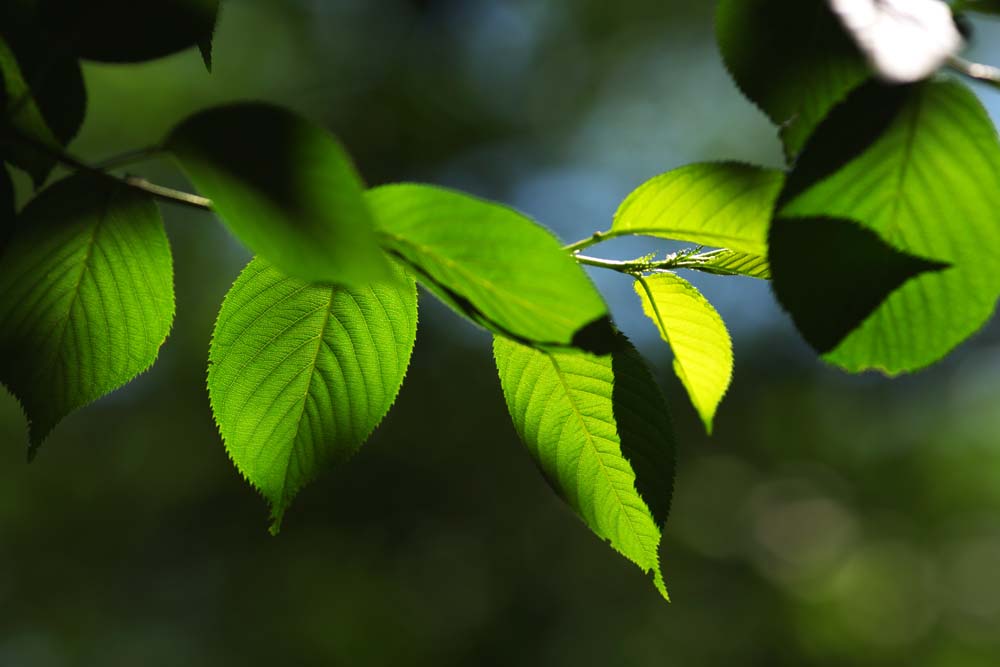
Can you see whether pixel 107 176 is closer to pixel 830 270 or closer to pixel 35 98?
pixel 35 98

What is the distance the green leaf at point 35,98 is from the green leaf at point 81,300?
42mm

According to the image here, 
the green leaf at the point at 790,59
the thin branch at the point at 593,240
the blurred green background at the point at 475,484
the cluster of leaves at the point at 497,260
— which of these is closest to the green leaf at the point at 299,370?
the cluster of leaves at the point at 497,260

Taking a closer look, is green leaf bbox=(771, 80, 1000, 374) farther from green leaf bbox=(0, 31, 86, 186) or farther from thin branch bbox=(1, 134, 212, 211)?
green leaf bbox=(0, 31, 86, 186)

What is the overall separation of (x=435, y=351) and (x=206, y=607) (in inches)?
156

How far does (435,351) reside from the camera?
32.8 ft

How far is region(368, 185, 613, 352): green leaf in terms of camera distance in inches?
17.0

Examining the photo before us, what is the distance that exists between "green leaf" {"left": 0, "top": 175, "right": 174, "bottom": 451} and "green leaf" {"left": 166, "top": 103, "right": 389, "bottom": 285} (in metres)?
0.17

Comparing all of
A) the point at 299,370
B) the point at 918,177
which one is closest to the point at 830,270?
the point at 918,177

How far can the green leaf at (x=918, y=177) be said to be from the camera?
423 mm

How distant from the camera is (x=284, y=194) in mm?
406

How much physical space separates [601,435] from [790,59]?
1.04 feet

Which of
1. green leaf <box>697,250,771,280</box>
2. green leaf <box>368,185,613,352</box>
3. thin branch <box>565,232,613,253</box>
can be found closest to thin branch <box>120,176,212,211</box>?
green leaf <box>368,185,613,352</box>

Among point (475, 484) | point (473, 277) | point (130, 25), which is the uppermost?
point (130, 25)

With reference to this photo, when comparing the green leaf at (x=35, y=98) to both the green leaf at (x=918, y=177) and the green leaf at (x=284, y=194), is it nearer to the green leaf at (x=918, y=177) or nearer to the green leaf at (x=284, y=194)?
the green leaf at (x=284, y=194)
